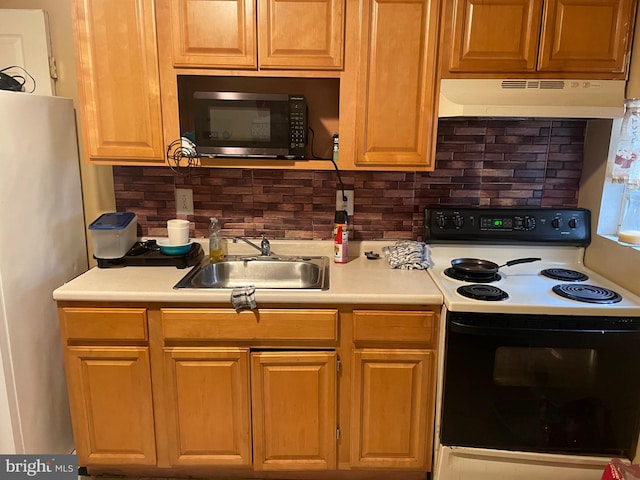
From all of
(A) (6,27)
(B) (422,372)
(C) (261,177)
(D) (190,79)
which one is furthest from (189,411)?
(A) (6,27)

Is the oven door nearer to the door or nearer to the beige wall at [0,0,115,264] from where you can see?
the beige wall at [0,0,115,264]

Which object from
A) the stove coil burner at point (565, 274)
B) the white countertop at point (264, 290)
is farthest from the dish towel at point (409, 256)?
the stove coil burner at point (565, 274)

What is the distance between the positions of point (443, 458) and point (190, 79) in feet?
6.37

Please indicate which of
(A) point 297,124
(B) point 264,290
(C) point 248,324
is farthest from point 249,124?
(C) point 248,324

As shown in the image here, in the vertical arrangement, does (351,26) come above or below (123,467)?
above

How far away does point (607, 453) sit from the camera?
1.68 metres

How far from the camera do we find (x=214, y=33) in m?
1.74

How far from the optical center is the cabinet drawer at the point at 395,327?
1.68 meters

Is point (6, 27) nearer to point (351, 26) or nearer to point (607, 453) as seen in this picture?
point (351, 26)

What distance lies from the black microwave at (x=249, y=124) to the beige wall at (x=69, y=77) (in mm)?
693

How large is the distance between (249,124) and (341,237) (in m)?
0.64

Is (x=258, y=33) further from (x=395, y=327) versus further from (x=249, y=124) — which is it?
(x=395, y=327)

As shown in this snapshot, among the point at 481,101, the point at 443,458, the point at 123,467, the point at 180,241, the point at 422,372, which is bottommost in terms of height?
the point at 123,467

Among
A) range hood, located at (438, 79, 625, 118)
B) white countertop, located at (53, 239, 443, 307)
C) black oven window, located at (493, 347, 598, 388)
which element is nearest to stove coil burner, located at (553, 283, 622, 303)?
black oven window, located at (493, 347, 598, 388)
